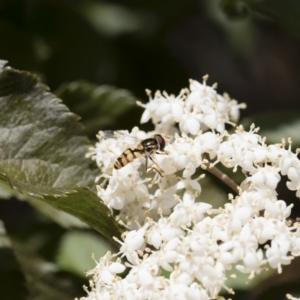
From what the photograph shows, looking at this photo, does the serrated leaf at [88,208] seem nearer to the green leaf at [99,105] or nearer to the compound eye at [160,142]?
the compound eye at [160,142]

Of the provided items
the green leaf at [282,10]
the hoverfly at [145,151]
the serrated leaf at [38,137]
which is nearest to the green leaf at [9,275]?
the serrated leaf at [38,137]

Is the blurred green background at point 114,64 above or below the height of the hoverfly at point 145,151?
above

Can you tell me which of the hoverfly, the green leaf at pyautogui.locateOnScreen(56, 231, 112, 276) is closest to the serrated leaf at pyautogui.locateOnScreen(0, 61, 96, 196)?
the hoverfly

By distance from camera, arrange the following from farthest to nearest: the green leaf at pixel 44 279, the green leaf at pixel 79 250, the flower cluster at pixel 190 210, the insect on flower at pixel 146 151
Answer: the green leaf at pixel 79 250 < the green leaf at pixel 44 279 < the insect on flower at pixel 146 151 < the flower cluster at pixel 190 210

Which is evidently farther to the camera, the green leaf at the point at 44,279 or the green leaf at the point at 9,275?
the green leaf at the point at 44,279

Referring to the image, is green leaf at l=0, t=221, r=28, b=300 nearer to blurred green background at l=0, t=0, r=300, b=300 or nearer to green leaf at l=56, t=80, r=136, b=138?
blurred green background at l=0, t=0, r=300, b=300
